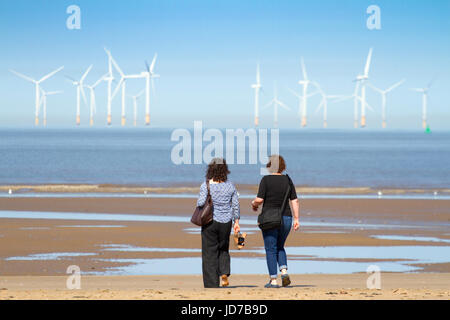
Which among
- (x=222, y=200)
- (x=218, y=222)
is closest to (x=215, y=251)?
(x=218, y=222)

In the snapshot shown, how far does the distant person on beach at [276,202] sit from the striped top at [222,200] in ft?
1.11

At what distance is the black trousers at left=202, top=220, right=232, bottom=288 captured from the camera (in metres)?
13.6

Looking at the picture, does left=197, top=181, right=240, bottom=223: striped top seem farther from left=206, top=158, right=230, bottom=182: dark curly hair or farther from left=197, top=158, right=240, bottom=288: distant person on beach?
left=206, top=158, right=230, bottom=182: dark curly hair

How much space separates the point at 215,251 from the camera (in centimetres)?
A: 1369

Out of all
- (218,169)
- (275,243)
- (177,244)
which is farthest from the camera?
(177,244)

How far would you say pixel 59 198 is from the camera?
134 feet

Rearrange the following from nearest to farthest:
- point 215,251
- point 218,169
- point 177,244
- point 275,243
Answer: point 218,169
point 215,251
point 275,243
point 177,244

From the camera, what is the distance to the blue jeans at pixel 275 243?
545 inches

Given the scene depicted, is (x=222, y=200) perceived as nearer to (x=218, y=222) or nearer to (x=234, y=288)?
(x=218, y=222)

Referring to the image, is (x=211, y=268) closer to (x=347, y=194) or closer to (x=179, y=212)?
(x=179, y=212)

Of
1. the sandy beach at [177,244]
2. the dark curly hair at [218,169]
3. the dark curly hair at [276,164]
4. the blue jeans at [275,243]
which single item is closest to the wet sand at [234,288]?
the sandy beach at [177,244]

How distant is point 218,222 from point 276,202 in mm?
993

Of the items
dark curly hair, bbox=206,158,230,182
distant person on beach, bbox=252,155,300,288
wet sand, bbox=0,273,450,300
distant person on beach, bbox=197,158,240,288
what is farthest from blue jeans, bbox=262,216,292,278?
dark curly hair, bbox=206,158,230,182
